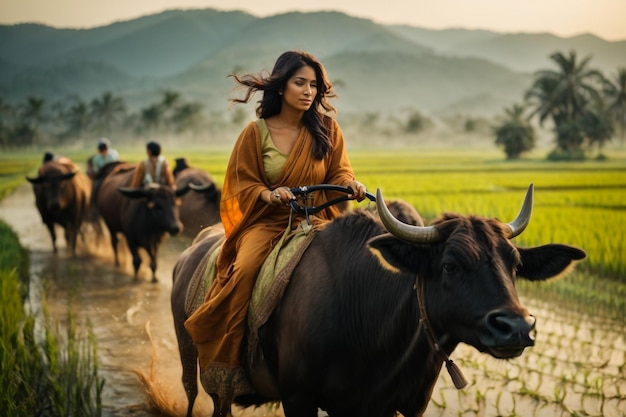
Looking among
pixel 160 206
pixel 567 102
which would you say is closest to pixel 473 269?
pixel 160 206

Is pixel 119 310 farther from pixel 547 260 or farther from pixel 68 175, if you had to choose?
pixel 547 260

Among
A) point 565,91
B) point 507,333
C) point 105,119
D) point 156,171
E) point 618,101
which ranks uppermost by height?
point 565,91

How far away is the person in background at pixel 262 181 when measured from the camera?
129 inches

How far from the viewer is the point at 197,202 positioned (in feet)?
34.2

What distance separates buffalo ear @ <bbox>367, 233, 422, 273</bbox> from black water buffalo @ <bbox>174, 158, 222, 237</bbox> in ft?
23.1

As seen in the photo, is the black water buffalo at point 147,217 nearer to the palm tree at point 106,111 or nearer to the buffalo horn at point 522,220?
the buffalo horn at point 522,220

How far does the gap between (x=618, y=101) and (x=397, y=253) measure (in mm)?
58654

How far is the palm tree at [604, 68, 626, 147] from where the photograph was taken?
177 feet

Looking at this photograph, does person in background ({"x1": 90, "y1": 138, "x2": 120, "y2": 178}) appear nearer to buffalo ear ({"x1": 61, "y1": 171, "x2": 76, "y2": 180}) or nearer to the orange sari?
buffalo ear ({"x1": 61, "y1": 171, "x2": 76, "y2": 180})

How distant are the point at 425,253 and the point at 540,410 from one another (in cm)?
283

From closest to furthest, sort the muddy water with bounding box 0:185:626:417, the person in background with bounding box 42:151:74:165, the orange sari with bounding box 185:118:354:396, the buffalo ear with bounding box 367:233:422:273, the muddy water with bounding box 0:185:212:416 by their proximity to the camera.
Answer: the buffalo ear with bounding box 367:233:422:273 < the orange sari with bounding box 185:118:354:396 < the muddy water with bounding box 0:185:626:417 < the muddy water with bounding box 0:185:212:416 < the person in background with bounding box 42:151:74:165

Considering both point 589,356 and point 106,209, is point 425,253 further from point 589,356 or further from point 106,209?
point 106,209

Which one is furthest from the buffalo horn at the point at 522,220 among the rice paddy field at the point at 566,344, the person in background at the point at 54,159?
the person in background at the point at 54,159

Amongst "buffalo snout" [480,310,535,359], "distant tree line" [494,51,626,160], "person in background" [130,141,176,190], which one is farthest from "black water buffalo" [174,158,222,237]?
"distant tree line" [494,51,626,160]
